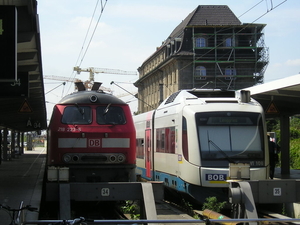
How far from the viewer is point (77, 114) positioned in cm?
1253

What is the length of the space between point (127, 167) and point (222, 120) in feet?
8.58

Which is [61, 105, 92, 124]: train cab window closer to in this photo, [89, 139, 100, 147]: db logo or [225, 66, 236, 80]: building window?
[89, 139, 100, 147]: db logo

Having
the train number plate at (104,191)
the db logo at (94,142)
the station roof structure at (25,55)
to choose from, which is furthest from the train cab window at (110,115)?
the train number plate at (104,191)

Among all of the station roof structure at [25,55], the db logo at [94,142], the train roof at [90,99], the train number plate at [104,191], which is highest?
the station roof structure at [25,55]

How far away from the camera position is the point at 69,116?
40.9ft

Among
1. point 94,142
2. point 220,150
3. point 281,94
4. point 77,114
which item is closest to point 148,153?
point 281,94

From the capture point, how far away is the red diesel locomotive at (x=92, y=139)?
1200 cm

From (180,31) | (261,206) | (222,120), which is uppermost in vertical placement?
(180,31)

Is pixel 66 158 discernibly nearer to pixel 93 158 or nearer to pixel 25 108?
pixel 93 158

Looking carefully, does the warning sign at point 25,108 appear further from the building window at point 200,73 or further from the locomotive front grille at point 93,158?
the building window at point 200,73

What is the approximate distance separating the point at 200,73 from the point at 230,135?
48.9 meters

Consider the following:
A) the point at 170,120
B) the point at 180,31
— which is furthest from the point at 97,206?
the point at 180,31

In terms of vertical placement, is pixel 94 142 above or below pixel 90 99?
below

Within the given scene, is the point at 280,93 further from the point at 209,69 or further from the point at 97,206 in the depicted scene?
the point at 209,69
